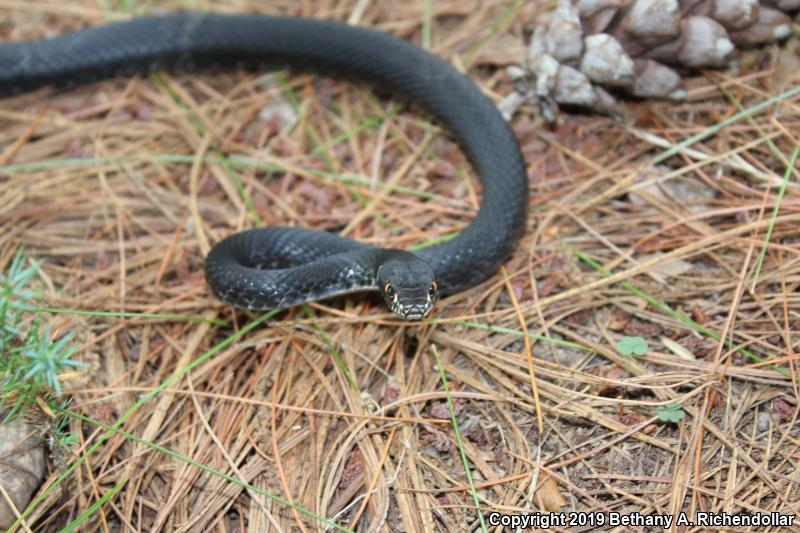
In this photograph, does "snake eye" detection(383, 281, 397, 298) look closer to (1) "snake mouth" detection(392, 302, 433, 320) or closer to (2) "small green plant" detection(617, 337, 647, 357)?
(1) "snake mouth" detection(392, 302, 433, 320)

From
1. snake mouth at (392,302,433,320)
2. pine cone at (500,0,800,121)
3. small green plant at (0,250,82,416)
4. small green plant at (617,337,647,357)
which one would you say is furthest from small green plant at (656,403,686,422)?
small green plant at (0,250,82,416)

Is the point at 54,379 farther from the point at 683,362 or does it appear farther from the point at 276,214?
the point at 683,362

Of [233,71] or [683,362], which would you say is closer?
[683,362]

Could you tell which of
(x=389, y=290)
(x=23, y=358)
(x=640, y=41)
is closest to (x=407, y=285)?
(x=389, y=290)

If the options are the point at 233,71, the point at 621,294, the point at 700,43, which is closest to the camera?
the point at 621,294

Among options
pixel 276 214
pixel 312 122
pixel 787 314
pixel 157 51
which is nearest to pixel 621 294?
pixel 787 314

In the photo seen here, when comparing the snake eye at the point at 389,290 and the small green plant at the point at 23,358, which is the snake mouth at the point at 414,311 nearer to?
the snake eye at the point at 389,290

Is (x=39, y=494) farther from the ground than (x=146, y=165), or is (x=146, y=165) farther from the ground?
(x=146, y=165)

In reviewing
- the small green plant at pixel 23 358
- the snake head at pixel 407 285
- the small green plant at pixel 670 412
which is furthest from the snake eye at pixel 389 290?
the small green plant at pixel 23 358

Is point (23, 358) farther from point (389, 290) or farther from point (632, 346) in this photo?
point (632, 346)
